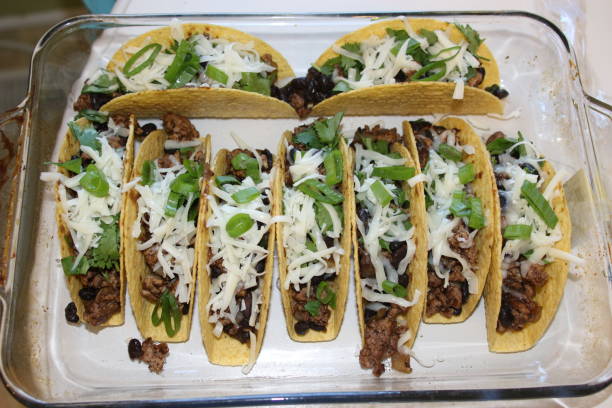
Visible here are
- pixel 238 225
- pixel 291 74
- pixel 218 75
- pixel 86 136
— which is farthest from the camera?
pixel 291 74

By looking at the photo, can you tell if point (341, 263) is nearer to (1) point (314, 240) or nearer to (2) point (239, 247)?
(1) point (314, 240)

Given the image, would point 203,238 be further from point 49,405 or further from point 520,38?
point 520,38

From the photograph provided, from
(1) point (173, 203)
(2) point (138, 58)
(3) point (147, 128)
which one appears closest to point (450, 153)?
(1) point (173, 203)

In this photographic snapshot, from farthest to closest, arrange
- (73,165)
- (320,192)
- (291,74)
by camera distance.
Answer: (291,74), (73,165), (320,192)

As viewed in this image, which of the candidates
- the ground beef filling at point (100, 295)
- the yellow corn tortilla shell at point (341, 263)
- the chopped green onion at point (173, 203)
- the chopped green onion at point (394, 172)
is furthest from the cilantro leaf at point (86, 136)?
the chopped green onion at point (394, 172)

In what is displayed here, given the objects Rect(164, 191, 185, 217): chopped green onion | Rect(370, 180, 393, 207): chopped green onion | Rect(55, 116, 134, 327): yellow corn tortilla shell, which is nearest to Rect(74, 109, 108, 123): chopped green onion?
Rect(55, 116, 134, 327): yellow corn tortilla shell

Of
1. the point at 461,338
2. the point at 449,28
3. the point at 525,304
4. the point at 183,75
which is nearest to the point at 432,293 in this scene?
the point at 461,338

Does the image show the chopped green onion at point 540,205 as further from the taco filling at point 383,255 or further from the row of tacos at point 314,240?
the taco filling at point 383,255

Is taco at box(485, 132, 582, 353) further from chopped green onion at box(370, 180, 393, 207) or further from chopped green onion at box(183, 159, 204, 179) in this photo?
chopped green onion at box(183, 159, 204, 179)
